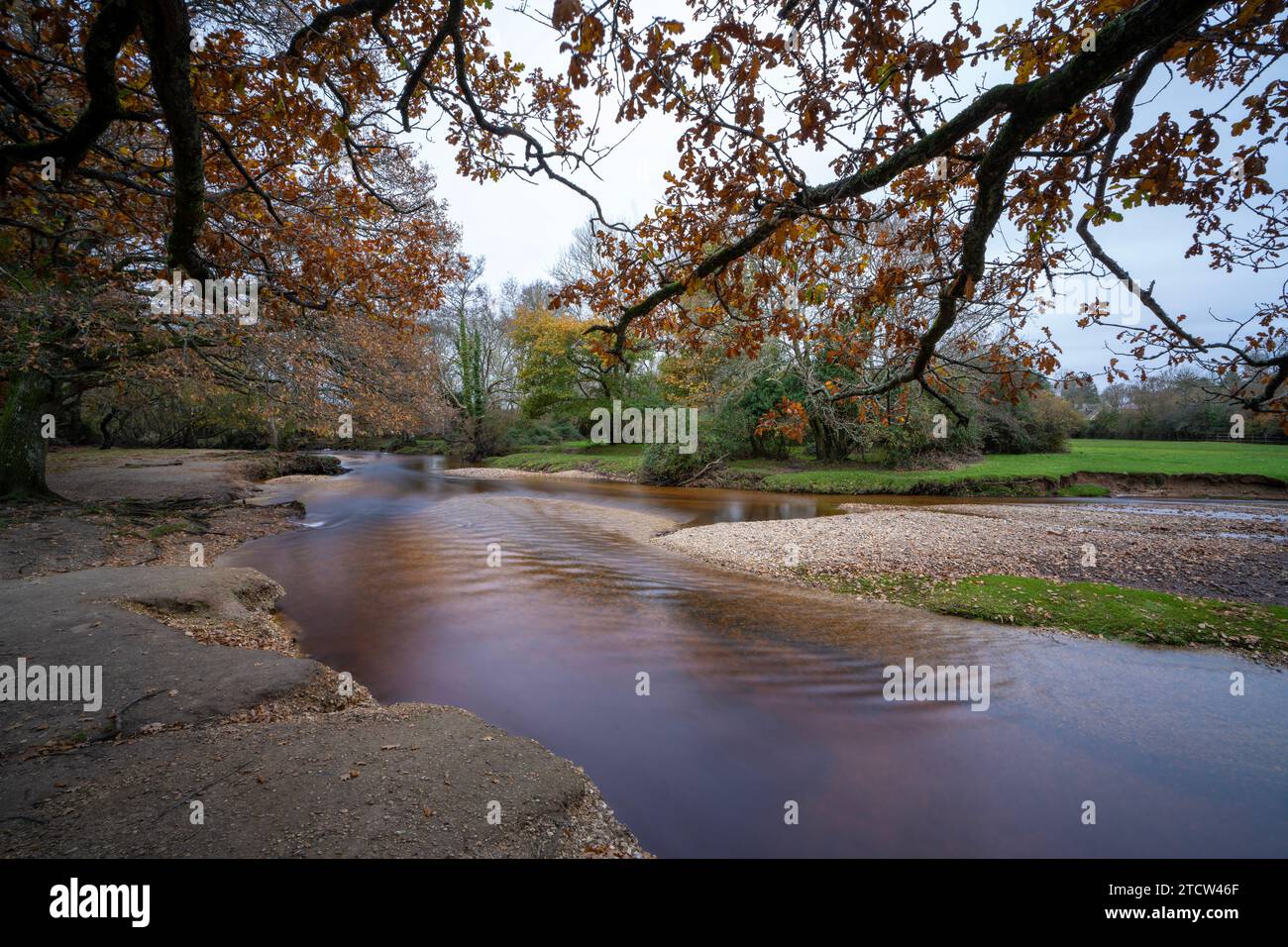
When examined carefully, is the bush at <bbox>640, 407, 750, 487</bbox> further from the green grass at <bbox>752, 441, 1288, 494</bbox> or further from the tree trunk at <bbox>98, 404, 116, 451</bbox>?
the tree trunk at <bbox>98, 404, 116, 451</bbox>

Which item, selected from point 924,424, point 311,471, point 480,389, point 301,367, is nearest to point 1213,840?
point 301,367

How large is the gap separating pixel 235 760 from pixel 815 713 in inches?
176

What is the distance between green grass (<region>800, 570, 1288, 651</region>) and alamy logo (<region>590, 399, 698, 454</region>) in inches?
648

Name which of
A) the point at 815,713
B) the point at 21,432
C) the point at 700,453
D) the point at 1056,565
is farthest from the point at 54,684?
the point at 700,453

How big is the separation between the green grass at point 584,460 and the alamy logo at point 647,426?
837 millimetres

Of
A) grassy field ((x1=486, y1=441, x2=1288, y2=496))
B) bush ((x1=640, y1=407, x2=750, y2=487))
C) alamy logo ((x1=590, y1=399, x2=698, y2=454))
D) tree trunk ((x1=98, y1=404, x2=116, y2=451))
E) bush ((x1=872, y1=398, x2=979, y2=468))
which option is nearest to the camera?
grassy field ((x1=486, y1=441, x2=1288, y2=496))

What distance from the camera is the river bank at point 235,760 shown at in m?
2.67

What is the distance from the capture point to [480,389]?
37.9 m

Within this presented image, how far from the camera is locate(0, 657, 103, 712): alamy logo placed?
3955 mm

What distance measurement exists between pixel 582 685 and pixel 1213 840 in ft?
15.7

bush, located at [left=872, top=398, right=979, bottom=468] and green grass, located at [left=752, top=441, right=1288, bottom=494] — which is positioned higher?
bush, located at [left=872, top=398, right=979, bottom=468]

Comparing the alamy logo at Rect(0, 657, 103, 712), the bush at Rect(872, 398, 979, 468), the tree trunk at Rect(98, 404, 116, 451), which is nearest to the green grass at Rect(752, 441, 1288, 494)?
the bush at Rect(872, 398, 979, 468)
